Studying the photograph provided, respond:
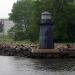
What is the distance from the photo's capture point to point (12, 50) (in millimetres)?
61531

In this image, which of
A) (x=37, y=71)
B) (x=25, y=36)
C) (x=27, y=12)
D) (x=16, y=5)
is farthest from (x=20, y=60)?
(x=16, y=5)

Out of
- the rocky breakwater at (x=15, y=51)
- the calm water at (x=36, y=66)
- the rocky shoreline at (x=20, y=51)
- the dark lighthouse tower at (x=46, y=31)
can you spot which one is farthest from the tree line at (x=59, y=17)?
the calm water at (x=36, y=66)

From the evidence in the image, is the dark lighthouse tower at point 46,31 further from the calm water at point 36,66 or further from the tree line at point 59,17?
the tree line at point 59,17

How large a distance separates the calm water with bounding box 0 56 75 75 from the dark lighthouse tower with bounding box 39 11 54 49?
3.06m

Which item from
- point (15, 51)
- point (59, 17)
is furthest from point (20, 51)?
point (59, 17)

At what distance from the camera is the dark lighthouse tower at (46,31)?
56.3 m

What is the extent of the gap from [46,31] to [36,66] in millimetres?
9289

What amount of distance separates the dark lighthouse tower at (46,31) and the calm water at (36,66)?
10.0ft

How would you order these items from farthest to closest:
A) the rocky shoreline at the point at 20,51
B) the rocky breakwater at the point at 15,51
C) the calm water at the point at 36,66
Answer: the rocky breakwater at the point at 15,51
the rocky shoreline at the point at 20,51
the calm water at the point at 36,66

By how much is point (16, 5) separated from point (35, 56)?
63930 millimetres

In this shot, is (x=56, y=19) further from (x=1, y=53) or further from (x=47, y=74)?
(x=47, y=74)

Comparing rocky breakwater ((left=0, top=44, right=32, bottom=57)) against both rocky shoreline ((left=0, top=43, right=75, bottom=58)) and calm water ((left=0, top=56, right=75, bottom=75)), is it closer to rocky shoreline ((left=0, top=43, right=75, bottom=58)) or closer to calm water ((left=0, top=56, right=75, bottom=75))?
rocky shoreline ((left=0, top=43, right=75, bottom=58))

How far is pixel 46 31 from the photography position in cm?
5650

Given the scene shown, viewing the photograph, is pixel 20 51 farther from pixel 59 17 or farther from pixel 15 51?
pixel 59 17
